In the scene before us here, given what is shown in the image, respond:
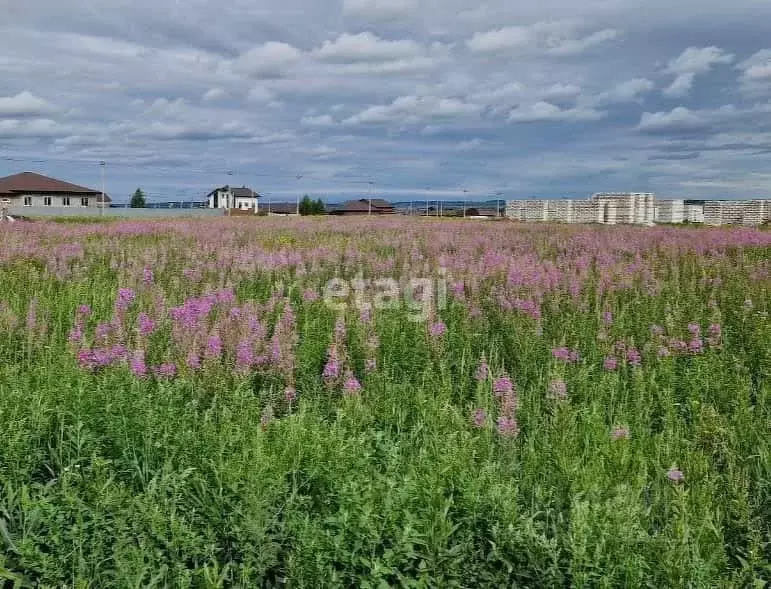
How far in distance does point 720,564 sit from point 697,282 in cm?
686

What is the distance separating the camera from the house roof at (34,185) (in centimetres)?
8601

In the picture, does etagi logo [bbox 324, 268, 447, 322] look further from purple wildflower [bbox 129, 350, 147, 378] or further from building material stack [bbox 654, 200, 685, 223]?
building material stack [bbox 654, 200, 685, 223]

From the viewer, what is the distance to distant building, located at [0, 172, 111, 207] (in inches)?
3383

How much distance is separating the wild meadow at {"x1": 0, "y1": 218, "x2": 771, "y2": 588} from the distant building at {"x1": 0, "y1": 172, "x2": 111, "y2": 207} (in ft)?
285

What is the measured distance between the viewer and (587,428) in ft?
14.0

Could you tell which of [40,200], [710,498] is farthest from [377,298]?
[40,200]

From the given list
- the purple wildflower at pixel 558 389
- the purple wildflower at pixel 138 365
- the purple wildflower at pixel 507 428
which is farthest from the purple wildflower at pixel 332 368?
the purple wildflower at pixel 558 389

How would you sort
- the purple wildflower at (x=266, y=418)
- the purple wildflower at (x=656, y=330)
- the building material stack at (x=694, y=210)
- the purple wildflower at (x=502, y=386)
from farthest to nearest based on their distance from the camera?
the building material stack at (x=694, y=210), the purple wildflower at (x=656, y=330), the purple wildflower at (x=502, y=386), the purple wildflower at (x=266, y=418)

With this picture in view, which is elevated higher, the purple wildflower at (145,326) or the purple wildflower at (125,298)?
the purple wildflower at (125,298)

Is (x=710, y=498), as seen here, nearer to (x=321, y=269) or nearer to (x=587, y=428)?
(x=587, y=428)

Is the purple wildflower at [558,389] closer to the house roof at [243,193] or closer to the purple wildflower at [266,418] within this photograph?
the purple wildflower at [266,418]

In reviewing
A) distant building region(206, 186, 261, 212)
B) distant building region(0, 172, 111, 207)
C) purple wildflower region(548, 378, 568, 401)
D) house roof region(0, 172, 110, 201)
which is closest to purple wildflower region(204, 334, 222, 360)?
purple wildflower region(548, 378, 568, 401)

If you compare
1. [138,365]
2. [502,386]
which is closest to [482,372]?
[502,386]

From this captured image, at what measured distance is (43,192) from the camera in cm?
8706
